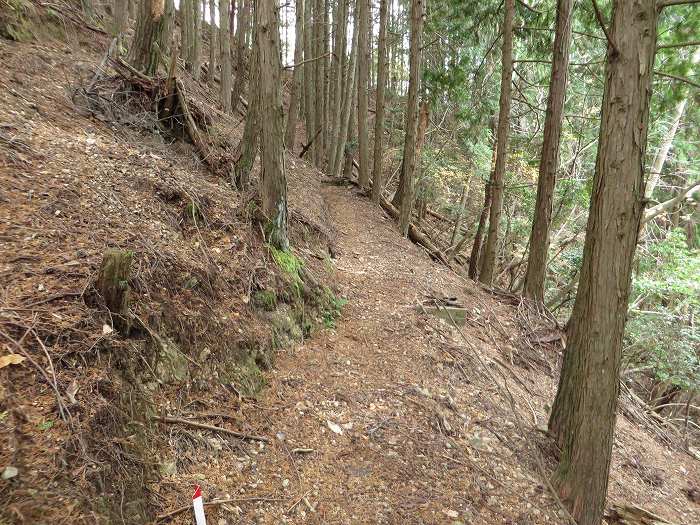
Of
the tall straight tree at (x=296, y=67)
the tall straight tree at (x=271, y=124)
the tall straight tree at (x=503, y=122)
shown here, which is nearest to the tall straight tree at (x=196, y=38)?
the tall straight tree at (x=296, y=67)

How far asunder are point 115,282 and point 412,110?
8667mm

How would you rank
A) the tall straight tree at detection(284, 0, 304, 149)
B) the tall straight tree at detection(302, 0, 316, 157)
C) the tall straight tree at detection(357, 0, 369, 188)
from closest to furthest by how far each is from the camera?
the tall straight tree at detection(357, 0, 369, 188), the tall straight tree at detection(284, 0, 304, 149), the tall straight tree at detection(302, 0, 316, 157)


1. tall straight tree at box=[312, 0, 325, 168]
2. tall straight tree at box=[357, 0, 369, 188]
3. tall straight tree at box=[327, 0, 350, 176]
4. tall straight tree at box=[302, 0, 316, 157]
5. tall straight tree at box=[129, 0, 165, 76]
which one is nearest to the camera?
tall straight tree at box=[129, 0, 165, 76]

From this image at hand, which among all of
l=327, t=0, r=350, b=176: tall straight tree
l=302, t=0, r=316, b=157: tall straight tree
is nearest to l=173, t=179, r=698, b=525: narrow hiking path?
l=327, t=0, r=350, b=176: tall straight tree

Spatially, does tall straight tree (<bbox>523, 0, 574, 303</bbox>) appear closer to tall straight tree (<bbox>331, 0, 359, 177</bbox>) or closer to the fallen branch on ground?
the fallen branch on ground

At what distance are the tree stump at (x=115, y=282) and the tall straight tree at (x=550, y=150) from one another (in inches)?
287

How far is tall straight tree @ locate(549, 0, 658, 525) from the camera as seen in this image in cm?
347

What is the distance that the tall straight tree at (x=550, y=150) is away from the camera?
7641 mm

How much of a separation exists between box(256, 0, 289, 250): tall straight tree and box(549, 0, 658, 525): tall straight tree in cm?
365

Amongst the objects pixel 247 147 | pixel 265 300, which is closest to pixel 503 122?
pixel 247 147

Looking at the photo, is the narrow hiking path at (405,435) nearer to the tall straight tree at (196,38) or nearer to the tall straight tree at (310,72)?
the tall straight tree at (196,38)

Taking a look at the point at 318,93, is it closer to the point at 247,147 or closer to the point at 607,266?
the point at 247,147

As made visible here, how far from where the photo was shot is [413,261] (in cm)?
945

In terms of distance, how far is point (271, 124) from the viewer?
221 inches
